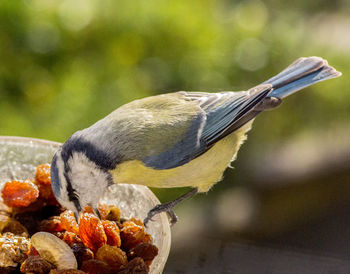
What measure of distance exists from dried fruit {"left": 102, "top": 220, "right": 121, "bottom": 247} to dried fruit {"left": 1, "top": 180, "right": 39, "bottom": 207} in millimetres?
151

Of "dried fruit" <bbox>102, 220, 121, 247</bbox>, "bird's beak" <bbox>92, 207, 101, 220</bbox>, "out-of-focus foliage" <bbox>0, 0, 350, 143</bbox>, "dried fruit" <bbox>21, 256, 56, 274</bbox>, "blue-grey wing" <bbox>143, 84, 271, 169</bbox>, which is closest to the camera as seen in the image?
"dried fruit" <bbox>21, 256, 56, 274</bbox>

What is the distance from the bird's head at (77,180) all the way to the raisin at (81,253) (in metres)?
0.12

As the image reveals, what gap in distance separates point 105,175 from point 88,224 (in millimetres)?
173

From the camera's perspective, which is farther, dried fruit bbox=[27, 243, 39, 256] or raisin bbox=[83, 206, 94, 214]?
raisin bbox=[83, 206, 94, 214]

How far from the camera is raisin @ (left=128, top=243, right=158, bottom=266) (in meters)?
0.98

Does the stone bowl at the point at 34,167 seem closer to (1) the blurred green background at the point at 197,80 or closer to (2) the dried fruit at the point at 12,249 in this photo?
(2) the dried fruit at the point at 12,249

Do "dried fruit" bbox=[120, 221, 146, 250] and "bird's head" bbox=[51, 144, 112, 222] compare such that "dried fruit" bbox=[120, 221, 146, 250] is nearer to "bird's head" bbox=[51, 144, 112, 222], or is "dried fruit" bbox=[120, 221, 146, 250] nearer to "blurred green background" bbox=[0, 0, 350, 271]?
"bird's head" bbox=[51, 144, 112, 222]

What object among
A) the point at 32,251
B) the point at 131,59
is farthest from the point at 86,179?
the point at 131,59

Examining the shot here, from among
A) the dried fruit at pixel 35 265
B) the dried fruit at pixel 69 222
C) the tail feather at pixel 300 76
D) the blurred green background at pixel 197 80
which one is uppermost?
the tail feather at pixel 300 76

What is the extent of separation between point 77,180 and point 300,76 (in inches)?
24.0

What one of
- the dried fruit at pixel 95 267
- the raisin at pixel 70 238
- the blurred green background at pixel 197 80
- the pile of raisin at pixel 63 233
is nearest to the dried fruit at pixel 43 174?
the pile of raisin at pixel 63 233

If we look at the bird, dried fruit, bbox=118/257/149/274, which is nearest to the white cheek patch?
the bird

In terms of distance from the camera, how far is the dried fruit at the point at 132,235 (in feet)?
3.41

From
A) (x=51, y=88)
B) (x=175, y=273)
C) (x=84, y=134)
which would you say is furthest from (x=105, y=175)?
(x=51, y=88)
